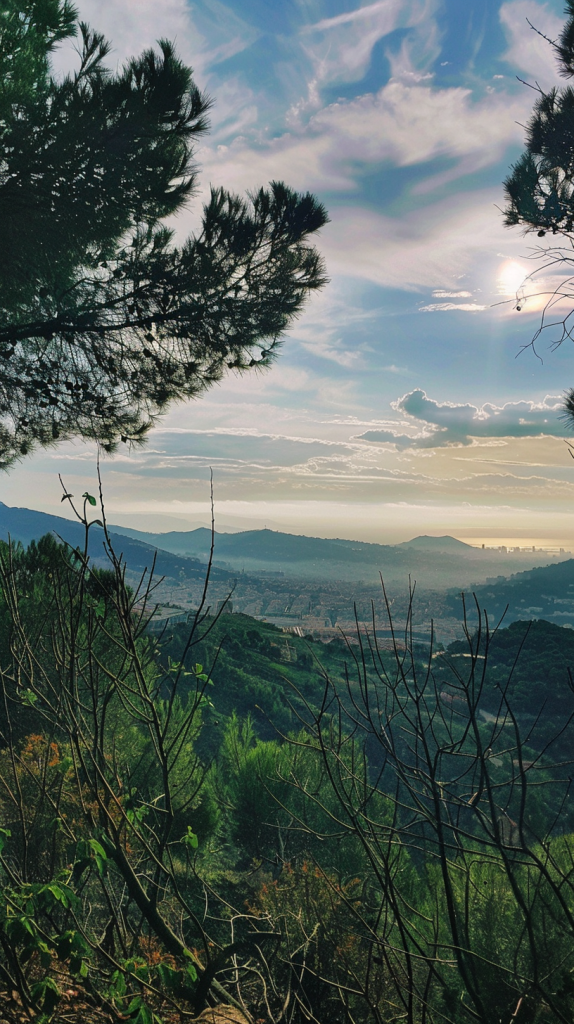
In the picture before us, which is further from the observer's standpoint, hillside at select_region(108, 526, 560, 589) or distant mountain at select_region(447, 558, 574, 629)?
hillside at select_region(108, 526, 560, 589)

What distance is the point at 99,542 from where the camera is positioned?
120500mm

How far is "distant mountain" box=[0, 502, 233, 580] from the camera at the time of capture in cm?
8219

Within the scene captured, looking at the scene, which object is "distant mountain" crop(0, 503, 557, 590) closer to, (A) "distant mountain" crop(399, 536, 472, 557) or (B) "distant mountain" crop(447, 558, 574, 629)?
(A) "distant mountain" crop(399, 536, 472, 557)

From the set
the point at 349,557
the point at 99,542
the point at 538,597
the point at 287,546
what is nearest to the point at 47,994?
the point at 538,597

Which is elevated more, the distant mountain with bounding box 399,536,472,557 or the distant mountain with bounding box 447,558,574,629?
the distant mountain with bounding box 399,536,472,557

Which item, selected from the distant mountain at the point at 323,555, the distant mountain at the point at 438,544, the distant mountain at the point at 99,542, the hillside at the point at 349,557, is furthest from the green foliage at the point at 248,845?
the distant mountain at the point at 438,544

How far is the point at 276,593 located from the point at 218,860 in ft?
252

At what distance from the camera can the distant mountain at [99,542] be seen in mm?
82188

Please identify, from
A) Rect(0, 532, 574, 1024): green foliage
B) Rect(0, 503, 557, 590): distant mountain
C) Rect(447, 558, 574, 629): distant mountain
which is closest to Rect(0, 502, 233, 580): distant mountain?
Rect(0, 503, 557, 590): distant mountain

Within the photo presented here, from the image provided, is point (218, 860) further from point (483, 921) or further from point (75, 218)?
point (75, 218)

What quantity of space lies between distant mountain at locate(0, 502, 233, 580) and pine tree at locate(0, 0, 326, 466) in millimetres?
30243

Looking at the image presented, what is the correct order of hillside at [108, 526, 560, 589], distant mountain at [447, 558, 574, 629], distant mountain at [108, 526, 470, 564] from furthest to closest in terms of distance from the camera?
distant mountain at [108, 526, 470, 564] → hillside at [108, 526, 560, 589] → distant mountain at [447, 558, 574, 629]

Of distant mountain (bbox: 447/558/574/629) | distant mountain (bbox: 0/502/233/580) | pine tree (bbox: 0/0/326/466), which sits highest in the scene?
pine tree (bbox: 0/0/326/466)

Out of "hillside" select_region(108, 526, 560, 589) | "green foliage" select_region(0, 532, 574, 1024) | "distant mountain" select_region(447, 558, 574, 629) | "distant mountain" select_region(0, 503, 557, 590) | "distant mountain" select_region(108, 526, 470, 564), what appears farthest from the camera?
"distant mountain" select_region(108, 526, 470, 564)
